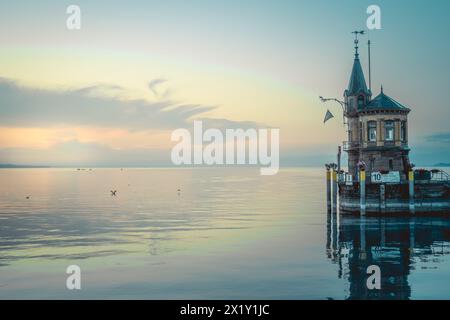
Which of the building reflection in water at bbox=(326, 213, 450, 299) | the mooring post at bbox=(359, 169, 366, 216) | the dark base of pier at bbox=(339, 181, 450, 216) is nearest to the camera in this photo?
the building reflection in water at bbox=(326, 213, 450, 299)

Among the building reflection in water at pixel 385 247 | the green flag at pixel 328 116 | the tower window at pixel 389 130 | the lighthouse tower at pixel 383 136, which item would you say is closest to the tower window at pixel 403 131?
the lighthouse tower at pixel 383 136

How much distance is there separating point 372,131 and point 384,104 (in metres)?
3.38

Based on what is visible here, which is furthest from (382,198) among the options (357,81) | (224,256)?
(224,256)

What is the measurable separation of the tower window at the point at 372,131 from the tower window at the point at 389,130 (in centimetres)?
119

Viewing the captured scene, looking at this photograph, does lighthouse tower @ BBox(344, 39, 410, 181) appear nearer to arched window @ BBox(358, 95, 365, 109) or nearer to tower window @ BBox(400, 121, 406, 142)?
tower window @ BBox(400, 121, 406, 142)

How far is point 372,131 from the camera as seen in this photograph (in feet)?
190

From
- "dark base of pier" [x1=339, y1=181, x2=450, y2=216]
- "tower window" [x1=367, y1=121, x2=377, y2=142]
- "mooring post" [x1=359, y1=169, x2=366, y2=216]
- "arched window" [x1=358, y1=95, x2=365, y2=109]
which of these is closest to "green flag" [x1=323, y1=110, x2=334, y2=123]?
"tower window" [x1=367, y1=121, x2=377, y2=142]

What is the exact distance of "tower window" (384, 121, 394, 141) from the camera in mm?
56938

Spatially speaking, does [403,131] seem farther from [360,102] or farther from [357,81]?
[357,81]

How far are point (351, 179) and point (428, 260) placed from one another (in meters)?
21.1

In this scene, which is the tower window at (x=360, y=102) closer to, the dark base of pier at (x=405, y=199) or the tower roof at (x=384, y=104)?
the tower roof at (x=384, y=104)

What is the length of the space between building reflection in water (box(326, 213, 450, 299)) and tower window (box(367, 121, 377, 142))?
906cm
